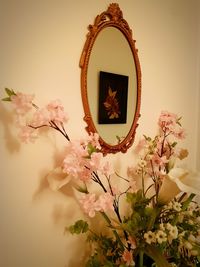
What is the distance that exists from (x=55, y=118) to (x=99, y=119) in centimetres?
29

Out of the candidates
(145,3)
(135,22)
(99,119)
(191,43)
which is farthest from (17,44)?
(191,43)

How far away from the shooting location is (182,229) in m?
1.14

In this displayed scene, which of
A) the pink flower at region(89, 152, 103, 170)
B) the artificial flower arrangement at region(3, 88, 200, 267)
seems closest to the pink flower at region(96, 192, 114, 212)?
the artificial flower arrangement at region(3, 88, 200, 267)

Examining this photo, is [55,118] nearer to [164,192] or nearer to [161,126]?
[164,192]

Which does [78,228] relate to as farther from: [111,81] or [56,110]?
[111,81]

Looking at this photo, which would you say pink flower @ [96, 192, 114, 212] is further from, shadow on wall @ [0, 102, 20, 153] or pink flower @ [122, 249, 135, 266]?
shadow on wall @ [0, 102, 20, 153]

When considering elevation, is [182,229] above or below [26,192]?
below

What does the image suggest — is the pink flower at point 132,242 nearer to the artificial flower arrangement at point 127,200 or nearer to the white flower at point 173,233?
the artificial flower arrangement at point 127,200

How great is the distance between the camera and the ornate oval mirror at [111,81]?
1.19m

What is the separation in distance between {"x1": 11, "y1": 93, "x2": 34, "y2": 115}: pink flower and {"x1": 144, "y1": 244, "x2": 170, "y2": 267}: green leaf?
667 millimetres

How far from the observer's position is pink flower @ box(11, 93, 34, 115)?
0.91m

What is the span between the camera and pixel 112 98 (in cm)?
132

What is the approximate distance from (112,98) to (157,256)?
70 cm

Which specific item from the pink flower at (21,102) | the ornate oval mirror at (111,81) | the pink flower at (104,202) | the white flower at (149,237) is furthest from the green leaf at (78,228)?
the pink flower at (21,102)
